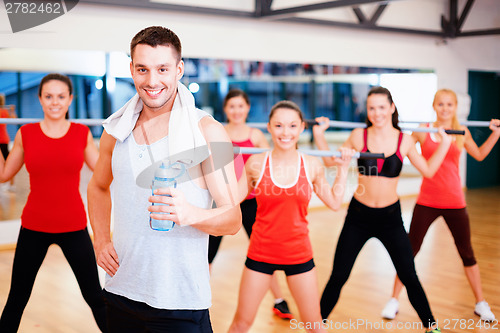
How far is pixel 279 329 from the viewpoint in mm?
3553

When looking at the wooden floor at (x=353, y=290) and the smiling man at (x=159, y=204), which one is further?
the wooden floor at (x=353, y=290)

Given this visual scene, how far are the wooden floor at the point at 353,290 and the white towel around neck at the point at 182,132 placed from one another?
220 cm

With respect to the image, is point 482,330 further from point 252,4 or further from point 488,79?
point 488,79

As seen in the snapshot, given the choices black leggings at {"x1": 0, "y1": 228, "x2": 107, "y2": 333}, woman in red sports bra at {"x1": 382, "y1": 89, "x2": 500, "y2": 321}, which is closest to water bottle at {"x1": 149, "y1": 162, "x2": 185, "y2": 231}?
black leggings at {"x1": 0, "y1": 228, "x2": 107, "y2": 333}

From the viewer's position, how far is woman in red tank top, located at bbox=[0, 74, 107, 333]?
2.76 metres

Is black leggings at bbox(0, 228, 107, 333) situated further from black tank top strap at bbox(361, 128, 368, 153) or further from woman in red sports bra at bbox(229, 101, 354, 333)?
black tank top strap at bbox(361, 128, 368, 153)

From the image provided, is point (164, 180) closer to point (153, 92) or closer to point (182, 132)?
point (182, 132)

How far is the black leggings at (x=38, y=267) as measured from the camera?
2750 mm

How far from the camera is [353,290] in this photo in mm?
4305

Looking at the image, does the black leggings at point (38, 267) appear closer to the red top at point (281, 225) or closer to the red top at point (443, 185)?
the red top at point (281, 225)

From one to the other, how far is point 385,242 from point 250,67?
4400 millimetres

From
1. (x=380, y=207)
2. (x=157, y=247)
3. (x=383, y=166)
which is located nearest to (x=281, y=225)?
(x=380, y=207)

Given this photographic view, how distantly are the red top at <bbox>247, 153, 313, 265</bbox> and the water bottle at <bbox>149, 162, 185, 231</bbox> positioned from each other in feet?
3.95

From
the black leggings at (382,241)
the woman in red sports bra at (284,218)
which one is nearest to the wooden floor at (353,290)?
the black leggings at (382,241)
